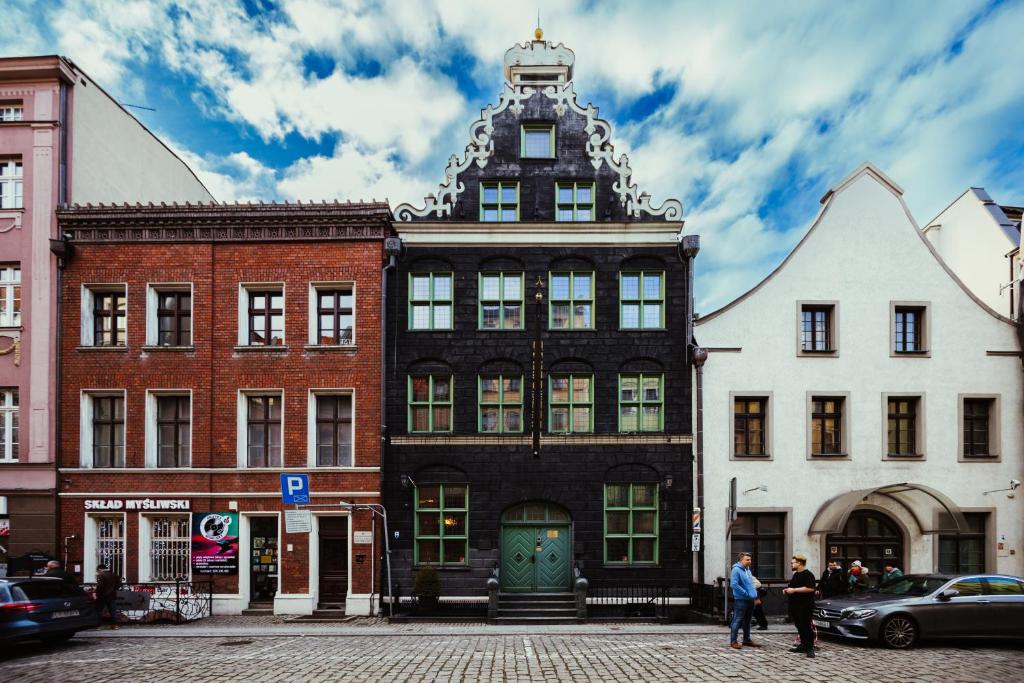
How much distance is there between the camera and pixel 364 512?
763 inches

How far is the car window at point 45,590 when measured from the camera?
45.5 ft

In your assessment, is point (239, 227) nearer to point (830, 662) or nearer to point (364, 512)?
point (364, 512)

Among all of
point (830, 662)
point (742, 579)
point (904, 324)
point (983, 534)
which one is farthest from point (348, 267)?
point (983, 534)

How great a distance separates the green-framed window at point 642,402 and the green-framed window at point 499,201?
20.3 ft

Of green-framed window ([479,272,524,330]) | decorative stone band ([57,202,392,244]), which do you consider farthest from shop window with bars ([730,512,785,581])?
decorative stone band ([57,202,392,244])

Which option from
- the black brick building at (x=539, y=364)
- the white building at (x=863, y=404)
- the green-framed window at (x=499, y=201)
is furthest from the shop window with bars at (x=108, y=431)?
the white building at (x=863, y=404)

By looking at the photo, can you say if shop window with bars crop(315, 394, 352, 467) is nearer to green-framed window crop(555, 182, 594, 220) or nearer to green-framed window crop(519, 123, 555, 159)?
green-framed window crop(555, 182, 594, 220)

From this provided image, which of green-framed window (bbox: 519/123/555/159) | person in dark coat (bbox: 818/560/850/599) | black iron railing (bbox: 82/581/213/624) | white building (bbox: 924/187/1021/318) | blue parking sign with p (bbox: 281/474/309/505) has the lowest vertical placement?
black iron railing (bbox: 82/581/213/624)

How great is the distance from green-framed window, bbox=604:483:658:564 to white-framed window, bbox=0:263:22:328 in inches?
741

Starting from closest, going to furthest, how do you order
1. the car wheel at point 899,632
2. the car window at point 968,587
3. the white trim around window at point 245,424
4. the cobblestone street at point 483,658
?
the cobblestone street at point 483,658
the car wheel at point 899,632
the car window at point 968,587
the white trim around window at point 245,424

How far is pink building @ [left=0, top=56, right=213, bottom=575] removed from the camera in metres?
19.5

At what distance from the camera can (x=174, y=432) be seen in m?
20.3

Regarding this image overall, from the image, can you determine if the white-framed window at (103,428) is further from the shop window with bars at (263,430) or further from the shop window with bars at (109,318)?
the shop window with bars at (263,430)

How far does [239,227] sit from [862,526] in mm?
21154
